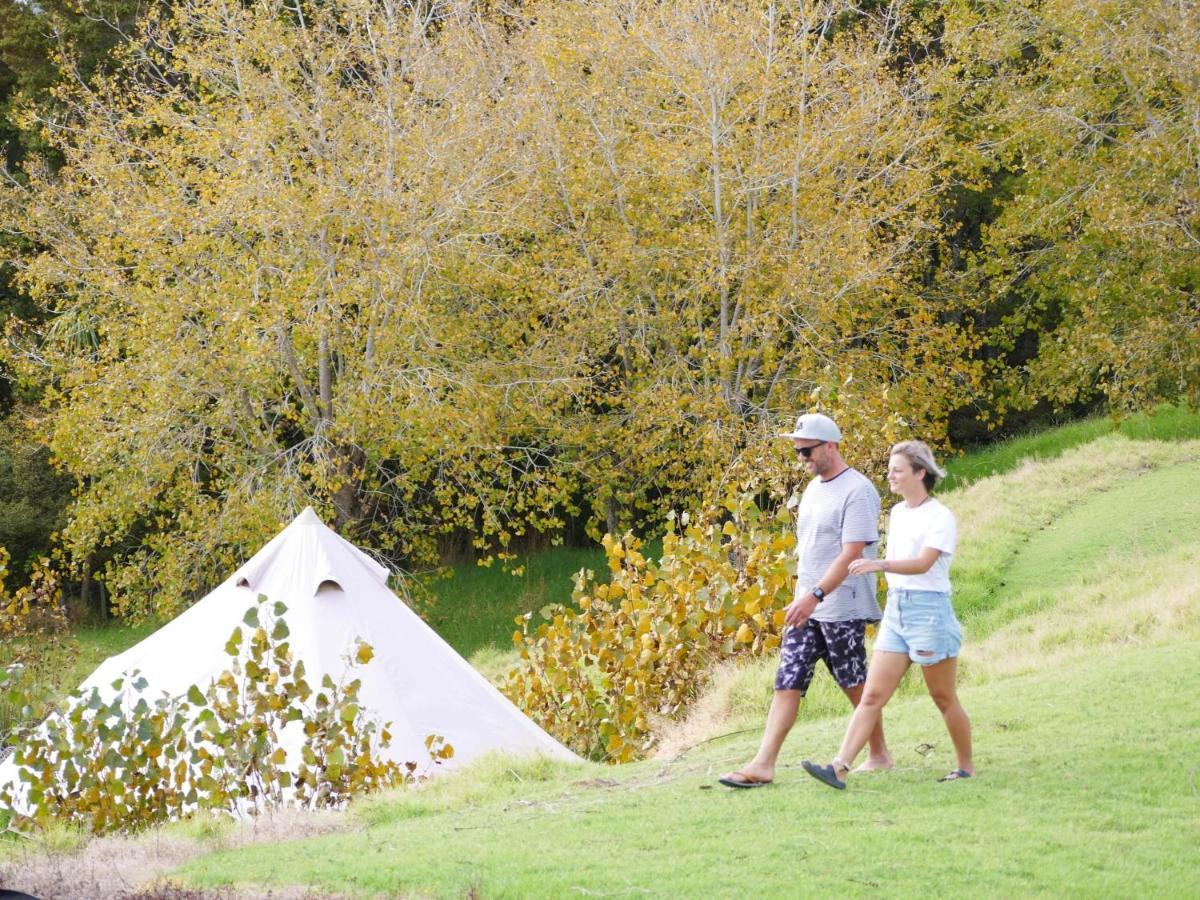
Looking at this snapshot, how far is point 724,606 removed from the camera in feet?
35.7

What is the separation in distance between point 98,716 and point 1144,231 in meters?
16.5

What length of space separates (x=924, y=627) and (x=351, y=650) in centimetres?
588

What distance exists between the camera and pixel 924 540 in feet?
21.0

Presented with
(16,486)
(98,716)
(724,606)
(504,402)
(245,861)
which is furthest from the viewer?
(16,486)

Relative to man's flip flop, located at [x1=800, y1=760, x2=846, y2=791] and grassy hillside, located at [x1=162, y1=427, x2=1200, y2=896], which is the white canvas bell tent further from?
man's flip flop, located at [x1=800, y1=760, x2=846, y2=791]

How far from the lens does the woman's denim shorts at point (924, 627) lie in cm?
648

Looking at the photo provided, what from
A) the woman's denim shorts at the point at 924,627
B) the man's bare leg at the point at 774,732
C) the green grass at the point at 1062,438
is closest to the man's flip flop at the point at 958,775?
the woman's denim shorts at the point at 924,627

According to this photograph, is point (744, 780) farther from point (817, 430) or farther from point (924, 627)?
point (817, 430)

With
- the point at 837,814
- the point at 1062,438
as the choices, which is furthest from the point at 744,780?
the point at 1062,438

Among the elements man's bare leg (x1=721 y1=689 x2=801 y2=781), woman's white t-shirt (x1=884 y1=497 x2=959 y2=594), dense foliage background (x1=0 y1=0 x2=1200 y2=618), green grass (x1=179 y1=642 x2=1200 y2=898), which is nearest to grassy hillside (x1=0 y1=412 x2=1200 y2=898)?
green grass (x1=179 y1=642 x2=1200 y2=898)

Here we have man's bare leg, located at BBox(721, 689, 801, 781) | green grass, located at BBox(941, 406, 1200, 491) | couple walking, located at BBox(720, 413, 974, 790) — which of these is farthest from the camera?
green grass, located at BBox(941, 406, 1200, 491)

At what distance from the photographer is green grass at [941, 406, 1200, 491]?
78.7 feet

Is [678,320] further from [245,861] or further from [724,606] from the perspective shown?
[245,861]

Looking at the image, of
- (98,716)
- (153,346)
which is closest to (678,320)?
(153,346)
